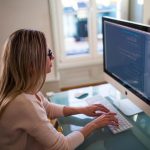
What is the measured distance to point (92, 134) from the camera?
1188 mm

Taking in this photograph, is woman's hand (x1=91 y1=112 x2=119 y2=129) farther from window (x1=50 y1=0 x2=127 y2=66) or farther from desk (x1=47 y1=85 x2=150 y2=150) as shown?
window (x1=50 y1=0 x2=127 y2=66)

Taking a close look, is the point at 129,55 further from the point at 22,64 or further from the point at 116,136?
the point at 22,64

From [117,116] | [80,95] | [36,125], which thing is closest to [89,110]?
[117,116]

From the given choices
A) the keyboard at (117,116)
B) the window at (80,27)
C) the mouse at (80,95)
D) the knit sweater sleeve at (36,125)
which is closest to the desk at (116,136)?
the keyboard at (117,116)

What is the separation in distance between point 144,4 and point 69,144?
2147mm

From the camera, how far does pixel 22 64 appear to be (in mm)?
999

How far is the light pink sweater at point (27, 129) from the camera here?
0.98 m

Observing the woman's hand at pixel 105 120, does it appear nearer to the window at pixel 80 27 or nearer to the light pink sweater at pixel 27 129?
the light pink sweater at pixel 27 129

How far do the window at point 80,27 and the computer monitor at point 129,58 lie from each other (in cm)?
140

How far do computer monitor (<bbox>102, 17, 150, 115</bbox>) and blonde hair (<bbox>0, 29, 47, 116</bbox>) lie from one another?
453 millimetres

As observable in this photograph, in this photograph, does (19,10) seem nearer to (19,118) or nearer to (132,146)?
(19,118)

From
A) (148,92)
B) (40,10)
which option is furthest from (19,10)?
(148,92)

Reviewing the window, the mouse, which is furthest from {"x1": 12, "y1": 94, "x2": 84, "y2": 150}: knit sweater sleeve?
the window

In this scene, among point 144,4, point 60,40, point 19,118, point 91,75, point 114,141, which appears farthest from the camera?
point 91,75
